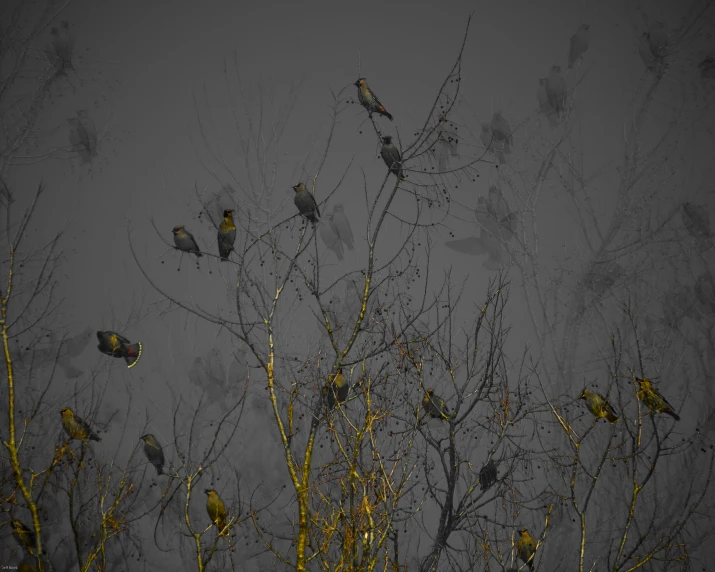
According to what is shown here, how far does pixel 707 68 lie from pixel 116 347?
45.7 feet

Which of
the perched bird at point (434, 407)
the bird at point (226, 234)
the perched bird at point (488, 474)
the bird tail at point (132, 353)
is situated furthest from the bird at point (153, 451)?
the perched bird at point (488, 474)

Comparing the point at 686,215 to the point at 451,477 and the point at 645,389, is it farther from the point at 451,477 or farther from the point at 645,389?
the point at 451,477

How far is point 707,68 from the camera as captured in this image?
12188 mm

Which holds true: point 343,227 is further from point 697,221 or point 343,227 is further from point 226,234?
point 697,221

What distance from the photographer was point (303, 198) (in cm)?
482

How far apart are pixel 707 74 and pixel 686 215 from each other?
3594mm

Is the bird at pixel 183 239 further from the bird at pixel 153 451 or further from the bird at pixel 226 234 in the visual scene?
the bird at pixel 153 451

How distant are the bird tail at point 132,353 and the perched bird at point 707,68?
13.4 m

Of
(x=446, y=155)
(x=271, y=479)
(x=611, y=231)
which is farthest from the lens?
(x=271, y=479)

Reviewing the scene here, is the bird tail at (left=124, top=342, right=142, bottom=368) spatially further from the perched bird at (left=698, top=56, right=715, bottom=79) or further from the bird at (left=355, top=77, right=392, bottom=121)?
the perched bird at (left=698, top=56, right=715, bottom=79)

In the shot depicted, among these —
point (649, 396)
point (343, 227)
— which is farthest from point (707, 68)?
point (649, 396)

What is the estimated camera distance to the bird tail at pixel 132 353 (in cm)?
620

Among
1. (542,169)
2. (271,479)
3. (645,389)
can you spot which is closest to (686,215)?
(542,169)

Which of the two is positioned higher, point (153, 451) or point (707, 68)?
point (707, 68)
